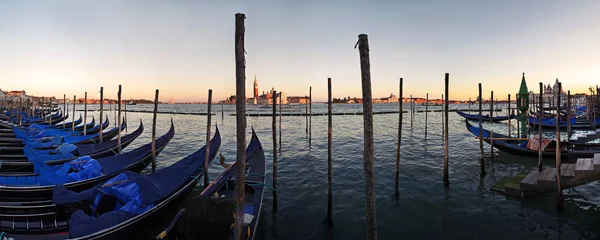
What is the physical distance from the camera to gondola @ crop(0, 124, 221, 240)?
5035 mm

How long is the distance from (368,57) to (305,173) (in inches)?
327

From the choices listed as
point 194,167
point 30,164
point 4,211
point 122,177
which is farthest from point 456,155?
point 30,164

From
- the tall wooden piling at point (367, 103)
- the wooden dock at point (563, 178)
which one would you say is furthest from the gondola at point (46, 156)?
the wooden dock at point (563, 178)

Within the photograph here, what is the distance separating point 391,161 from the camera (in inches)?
540

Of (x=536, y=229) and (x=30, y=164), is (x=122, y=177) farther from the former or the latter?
(x=536, y=229)

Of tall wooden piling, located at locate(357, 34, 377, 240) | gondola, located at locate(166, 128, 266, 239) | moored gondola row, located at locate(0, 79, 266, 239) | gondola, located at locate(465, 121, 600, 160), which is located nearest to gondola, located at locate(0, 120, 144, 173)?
moored gondola row, located at locate(0, 79, 266, 239)

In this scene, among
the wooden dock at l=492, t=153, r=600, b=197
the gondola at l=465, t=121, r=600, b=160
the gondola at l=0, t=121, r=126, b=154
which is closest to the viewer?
the wooden dock at l=492, t=153, r=600, b=197

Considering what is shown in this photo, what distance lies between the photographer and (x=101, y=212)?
6035 millimetres

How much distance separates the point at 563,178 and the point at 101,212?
11289mm

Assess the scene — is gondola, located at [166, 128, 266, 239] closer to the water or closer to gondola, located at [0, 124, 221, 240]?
the water

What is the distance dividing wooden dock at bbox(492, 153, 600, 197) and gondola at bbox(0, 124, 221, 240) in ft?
32.2

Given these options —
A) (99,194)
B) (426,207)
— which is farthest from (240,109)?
(426,207)

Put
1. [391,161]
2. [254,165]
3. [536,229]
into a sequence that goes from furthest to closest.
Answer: [391,161], [254,165], [536,229]

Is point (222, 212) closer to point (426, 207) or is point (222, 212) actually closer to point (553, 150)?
point (426, 207)
